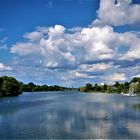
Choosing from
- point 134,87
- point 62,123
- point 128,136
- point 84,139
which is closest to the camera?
point 84,139

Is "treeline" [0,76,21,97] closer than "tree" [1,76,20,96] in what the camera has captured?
Yes

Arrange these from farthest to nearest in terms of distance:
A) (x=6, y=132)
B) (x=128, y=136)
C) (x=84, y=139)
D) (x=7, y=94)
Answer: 1. (x=7, y=94)
2. (x=6, y=132)
3. (x=128, y=136)
4. (x=84, y=139)

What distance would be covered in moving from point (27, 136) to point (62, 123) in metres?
10.1

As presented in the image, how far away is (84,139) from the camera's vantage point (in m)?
32.2

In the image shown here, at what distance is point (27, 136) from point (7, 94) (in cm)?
12048

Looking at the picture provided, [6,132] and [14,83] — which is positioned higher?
[14,83]

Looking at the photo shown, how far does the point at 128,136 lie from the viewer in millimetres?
34344

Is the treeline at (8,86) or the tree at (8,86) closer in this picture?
the treeline at (8,86)

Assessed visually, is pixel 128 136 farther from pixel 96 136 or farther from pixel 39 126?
pixel 39 126

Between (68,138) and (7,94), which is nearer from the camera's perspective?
(68,138)

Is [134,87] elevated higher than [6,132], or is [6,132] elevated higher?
[134,87]

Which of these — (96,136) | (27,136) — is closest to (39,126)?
(27,136)

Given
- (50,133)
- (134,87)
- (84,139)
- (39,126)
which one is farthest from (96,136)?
(134,87)

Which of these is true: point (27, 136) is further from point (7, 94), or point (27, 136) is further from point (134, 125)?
point (7, 94)
